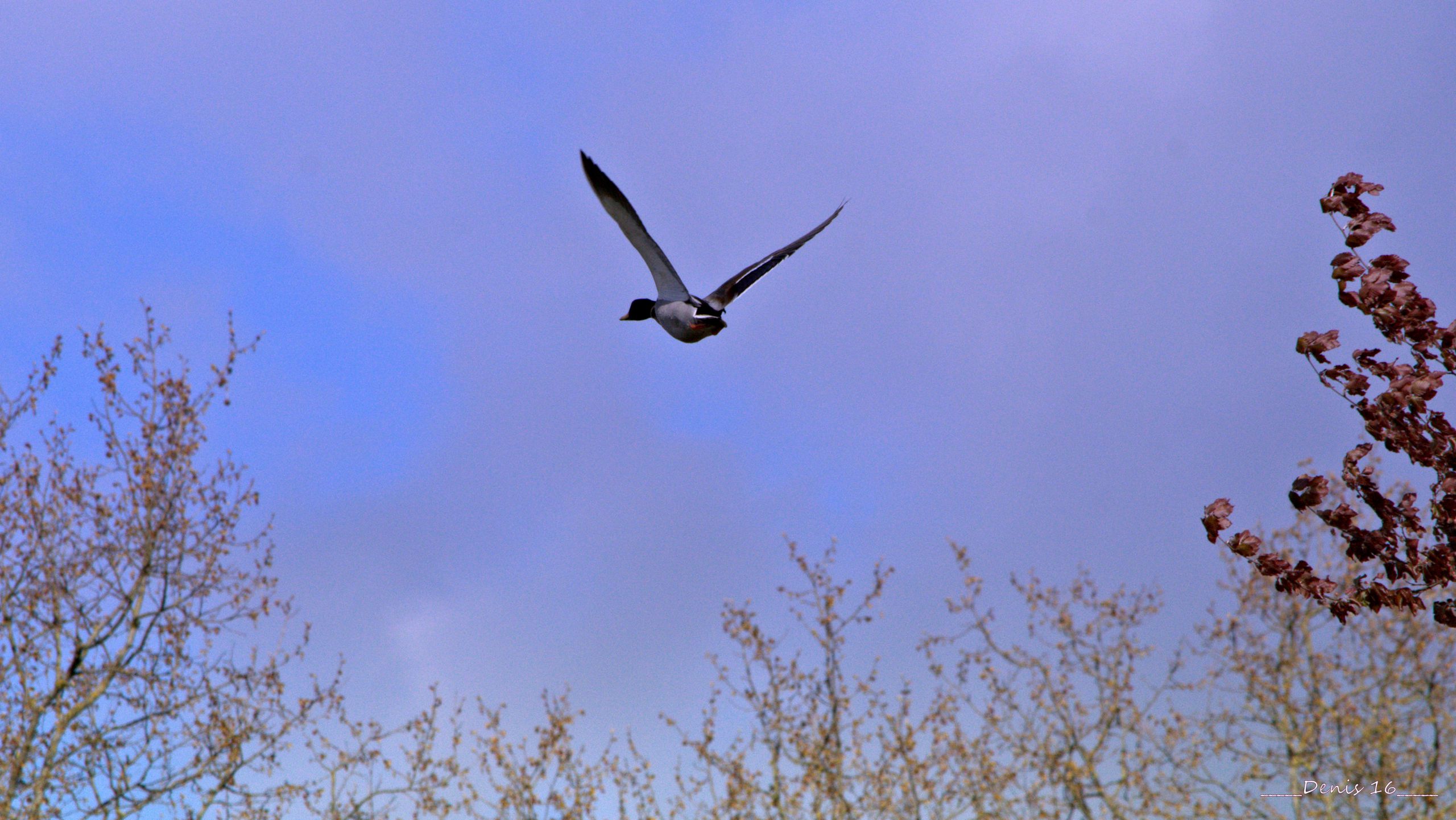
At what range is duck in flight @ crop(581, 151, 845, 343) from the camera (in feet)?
22.9

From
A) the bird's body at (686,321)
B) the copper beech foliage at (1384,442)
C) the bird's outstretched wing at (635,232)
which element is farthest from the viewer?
the bird's body at (686,321)

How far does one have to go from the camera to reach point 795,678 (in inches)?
496

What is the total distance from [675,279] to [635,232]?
0.43 m

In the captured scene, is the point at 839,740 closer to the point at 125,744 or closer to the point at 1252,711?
A: the point at 1252,711

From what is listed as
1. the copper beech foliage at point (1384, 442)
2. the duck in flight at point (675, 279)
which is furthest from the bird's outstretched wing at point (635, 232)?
the copper beech foliage at point (1384, 442)

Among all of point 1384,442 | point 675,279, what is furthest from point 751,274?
point 1384,442

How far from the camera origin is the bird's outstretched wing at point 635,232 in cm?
697

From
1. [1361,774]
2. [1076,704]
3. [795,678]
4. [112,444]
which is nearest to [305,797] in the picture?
[112,444]

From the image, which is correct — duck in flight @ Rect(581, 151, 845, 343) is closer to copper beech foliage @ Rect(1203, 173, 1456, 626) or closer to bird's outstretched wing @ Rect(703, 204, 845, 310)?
bird's outstretched wing @ Rect(703, 204, 845, 310)

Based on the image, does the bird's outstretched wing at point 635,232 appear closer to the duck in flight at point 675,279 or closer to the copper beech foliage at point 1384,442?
the duck in flight at point 675,279

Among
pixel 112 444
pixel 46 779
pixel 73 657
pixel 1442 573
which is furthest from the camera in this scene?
pixel 112 444

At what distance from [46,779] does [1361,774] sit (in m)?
13.7

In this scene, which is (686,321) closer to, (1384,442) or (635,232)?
(635,232)

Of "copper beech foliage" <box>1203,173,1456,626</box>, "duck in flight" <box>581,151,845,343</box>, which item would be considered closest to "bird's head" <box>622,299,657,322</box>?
"duck in flight" <box>581,151,845,343</box>
